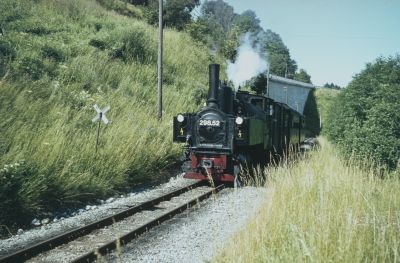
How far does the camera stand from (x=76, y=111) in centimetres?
1221

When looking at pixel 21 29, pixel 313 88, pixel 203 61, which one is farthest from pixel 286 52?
pixel 21 29

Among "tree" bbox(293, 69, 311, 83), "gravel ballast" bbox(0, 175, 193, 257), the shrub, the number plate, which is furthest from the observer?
"tree" bbox(293, 69, 311, 83)

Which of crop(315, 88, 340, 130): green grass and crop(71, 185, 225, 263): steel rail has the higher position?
crop(315, 88, 340, 130): green grass

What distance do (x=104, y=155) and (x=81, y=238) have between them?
13.0ft

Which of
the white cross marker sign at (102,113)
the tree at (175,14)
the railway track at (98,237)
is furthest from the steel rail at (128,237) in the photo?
the tree at (175,14)

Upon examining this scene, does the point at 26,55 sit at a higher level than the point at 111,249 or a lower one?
higher

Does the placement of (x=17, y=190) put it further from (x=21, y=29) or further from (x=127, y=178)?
(x=21, y=29)

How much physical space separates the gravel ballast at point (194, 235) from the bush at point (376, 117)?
342cm

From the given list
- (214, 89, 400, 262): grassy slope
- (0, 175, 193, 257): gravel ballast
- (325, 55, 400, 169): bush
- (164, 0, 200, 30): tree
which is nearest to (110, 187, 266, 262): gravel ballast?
(214, 89, 400, 262): grassy slope

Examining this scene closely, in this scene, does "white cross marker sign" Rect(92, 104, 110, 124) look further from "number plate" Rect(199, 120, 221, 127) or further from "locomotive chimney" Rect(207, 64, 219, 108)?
"locomotive chimney" Rect(207, 64, 219, 108)

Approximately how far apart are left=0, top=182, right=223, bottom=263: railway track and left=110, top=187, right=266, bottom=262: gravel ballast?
0.17 m

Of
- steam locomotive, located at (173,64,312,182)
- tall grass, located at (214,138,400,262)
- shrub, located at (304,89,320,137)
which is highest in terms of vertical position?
shrub, located at (304,89,320,137)

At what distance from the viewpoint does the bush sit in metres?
11.7

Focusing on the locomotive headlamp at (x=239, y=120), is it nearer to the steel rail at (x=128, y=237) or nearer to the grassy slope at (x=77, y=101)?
the steel rail at (x=128, y=237)
